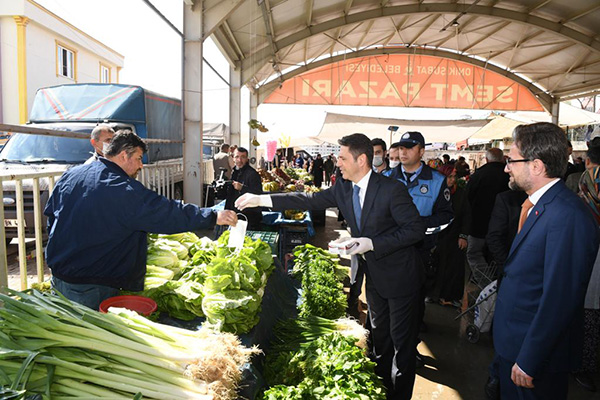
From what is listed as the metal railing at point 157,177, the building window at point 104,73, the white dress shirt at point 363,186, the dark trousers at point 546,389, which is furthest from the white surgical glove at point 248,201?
the building window at point 104,73

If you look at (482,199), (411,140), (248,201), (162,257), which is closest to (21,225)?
(162,257)

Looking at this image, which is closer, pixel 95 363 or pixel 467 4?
pixel 95 363

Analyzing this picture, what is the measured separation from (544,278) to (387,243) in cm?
104

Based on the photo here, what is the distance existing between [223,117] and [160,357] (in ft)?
53.2

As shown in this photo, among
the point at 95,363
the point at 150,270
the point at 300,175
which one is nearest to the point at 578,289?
the point at 95,363

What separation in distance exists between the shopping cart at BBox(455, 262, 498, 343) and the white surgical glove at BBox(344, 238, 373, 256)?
201 cm

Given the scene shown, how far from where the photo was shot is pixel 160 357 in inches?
80.0

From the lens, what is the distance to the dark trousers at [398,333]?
10.6 ft

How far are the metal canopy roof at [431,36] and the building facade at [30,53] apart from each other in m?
9.20

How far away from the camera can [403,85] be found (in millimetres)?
23797

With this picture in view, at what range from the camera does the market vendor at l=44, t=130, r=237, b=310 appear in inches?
106

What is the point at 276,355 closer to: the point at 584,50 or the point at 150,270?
the point at 150,270

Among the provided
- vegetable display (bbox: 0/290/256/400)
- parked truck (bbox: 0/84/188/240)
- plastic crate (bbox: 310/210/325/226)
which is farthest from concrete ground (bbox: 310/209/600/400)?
plastic crate (bbox: 310/210/325/226)

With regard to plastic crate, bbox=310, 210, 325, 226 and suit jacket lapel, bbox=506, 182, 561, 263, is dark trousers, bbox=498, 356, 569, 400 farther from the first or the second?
plastic crate, bbox=310, 210, 325, 226
